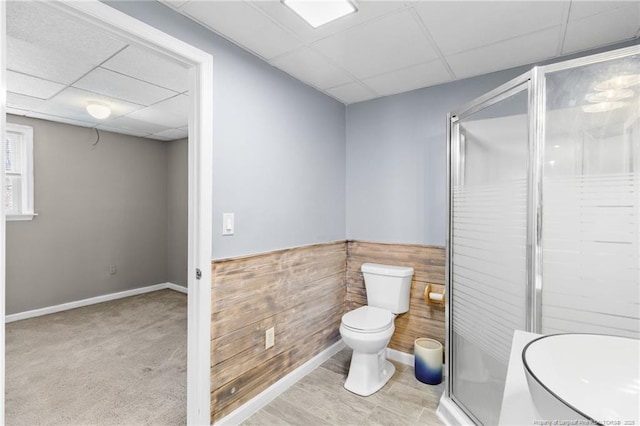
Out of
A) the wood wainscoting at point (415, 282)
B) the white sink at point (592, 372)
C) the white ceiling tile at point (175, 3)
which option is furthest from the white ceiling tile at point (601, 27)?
the white ceiling tile at point (175, 3)

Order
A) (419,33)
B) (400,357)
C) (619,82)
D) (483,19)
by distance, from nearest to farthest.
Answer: (619,82) → (483,19) → (419,33) → (400,357)

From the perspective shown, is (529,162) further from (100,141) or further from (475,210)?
(100,141)

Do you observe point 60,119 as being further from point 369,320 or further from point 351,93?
point 369,320

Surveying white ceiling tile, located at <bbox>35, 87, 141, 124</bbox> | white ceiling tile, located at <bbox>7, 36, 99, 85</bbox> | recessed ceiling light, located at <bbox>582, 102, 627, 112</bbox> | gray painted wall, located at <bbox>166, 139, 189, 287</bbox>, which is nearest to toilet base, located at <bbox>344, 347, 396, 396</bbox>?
recessed ceiling light, located at <bbox>582, 102, 627, 112</bbox>

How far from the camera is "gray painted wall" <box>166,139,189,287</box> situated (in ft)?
15.4

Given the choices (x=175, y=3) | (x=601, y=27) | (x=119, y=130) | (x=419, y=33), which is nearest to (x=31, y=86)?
(x=119, y=130)

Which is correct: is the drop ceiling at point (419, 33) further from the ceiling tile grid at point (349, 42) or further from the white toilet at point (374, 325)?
the white toilet at point (374, 325)

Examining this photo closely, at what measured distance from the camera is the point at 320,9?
1556mm

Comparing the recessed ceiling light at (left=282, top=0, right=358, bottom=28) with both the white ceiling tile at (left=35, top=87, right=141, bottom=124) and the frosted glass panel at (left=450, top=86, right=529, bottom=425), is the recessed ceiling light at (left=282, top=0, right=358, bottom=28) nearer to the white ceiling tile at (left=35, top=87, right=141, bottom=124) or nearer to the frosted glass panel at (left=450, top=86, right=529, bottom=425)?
the frosted glass panel at (left=450, top=86, right=529, bottom=425)

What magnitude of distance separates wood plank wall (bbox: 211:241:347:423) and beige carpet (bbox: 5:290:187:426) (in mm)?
431

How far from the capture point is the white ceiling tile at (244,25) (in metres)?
1.56

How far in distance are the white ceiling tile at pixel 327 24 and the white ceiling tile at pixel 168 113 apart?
5.30 ft

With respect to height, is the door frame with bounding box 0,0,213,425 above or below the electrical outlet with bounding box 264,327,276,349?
above

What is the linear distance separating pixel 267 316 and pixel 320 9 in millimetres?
1795
